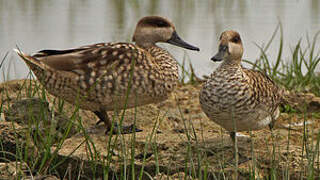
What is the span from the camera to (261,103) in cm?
448

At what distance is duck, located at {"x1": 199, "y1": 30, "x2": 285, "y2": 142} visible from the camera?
4309 millimetres

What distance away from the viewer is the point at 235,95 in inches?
171

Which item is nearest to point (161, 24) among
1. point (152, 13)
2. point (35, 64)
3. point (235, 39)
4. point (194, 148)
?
point (235, 39)

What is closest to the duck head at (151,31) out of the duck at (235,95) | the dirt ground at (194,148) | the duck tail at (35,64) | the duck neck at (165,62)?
the duck neck at (165,62)

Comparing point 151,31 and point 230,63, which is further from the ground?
point 151,31

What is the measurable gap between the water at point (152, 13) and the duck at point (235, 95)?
9.01ft

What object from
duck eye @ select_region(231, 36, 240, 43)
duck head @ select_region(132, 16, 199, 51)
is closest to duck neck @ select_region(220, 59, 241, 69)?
duck eye @ select_region(231, 36, 240, 43)

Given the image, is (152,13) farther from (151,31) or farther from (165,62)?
(165,62)

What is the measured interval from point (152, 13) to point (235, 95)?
639cm

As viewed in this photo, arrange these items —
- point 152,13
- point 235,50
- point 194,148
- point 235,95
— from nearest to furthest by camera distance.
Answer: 1. point 194,148
2. point 235,95
3. point 235,50
4. point 152,13

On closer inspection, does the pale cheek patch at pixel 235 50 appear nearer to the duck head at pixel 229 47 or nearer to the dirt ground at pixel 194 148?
the duck head at pixel 229 47

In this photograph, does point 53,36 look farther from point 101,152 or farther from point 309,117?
point 101,152

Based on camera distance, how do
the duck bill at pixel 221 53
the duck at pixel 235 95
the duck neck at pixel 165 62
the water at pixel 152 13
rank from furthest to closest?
the water at pixel 152 13 → the duck neck at pixel 165 62 → the duck bill at pixel 221 53 → the duck at pixel 235 95

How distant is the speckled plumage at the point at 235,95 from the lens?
14.1 feet
